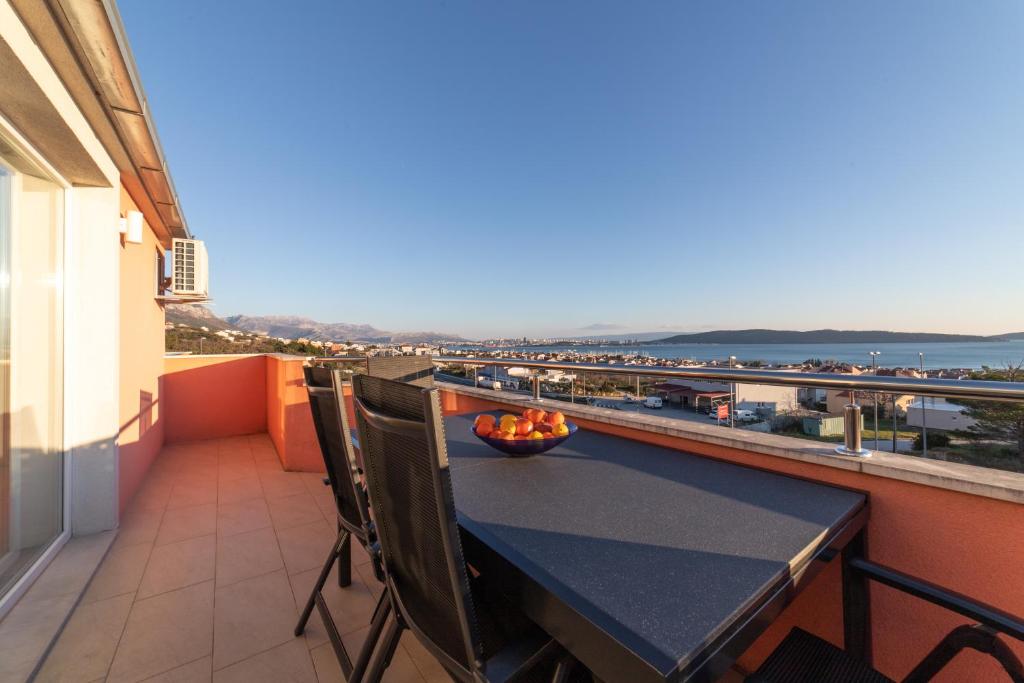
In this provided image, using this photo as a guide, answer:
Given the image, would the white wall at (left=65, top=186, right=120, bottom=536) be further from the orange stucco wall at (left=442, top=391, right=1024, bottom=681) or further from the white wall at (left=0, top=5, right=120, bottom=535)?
the orange stucco wall at (left=442, top=391, right=1024, bottom=681)

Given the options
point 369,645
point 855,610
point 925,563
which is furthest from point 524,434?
point 925,563

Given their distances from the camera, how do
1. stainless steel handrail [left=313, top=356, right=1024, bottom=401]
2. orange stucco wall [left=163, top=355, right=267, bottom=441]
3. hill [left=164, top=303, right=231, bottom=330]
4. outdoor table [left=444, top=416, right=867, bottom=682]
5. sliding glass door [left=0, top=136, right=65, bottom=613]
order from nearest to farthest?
outdoor table [left=444, top=416, right=867, bottom=682] < stainless steel handrail [left=313, top=356, right=1024, bottom=401] < sliding glass door [left=0, top=136, right=65, bottom=613] < orange stucco wall [left=163, top=355, right=267, bottom=441] < hill [left=164, top=303, right=231, bottom=330]

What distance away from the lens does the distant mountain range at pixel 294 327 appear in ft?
23.2

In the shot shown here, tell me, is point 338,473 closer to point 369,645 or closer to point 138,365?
point 369,645

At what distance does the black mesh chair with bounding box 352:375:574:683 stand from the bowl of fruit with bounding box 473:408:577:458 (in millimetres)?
602

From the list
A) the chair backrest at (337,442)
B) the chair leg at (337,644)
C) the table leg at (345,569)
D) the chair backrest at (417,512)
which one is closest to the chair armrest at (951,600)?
the chair backrest at (417,512)

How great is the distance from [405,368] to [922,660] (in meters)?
2.94

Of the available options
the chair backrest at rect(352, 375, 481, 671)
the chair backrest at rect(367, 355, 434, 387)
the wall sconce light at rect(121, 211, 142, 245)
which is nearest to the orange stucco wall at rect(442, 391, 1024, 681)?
the chair backrest at rect(352, 375, 481, 671)

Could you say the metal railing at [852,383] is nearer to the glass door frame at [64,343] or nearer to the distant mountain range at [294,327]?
the glass door frame at [64,343]

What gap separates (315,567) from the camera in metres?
2.30

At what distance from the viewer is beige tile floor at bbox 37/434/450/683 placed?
5.23 feet

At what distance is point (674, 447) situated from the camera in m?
1.69

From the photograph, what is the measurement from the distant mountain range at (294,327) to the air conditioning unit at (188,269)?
189 centimetres

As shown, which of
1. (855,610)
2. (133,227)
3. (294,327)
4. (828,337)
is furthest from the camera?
(294,327)
